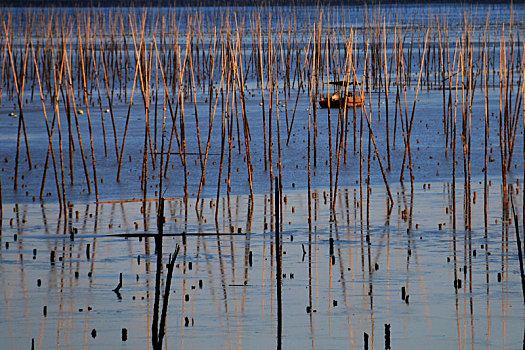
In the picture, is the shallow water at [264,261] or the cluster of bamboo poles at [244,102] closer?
the shallow water at [264,261]

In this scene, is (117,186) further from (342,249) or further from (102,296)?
(102,296)

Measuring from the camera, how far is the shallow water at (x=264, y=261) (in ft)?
14.0

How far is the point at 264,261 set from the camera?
219 inches

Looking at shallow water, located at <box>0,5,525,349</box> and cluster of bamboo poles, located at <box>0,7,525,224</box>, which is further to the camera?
cluster of bamboo poles, located at <box>0,7,525,224</box>

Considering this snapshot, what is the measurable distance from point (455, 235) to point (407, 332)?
2063 millimetres

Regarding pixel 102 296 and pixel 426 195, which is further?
pixel 426 195

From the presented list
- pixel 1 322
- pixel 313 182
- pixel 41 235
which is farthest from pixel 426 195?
pixel 1 322

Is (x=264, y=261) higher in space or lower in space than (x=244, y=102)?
lower

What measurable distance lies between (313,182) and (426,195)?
1097 mm

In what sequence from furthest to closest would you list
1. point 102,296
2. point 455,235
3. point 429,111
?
point 429,111 → point 455,235 → point 102,296

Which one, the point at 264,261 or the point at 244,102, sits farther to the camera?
the point at 244,102

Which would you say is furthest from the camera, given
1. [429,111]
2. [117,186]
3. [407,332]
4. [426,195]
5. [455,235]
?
[429,111]

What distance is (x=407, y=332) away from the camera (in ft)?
13.7

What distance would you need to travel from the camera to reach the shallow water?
425cm
